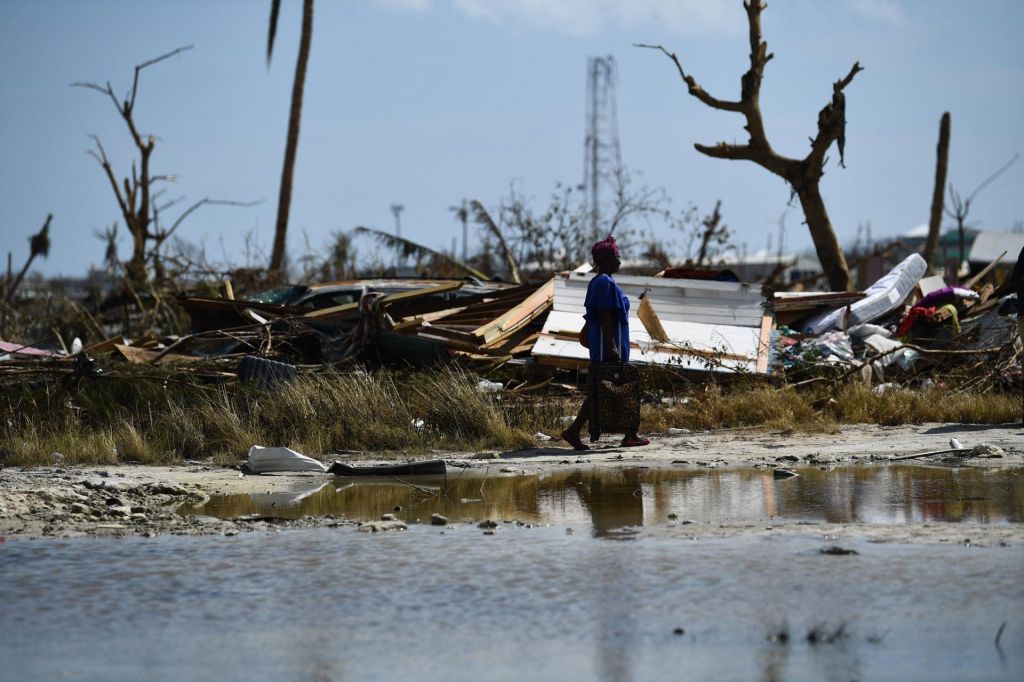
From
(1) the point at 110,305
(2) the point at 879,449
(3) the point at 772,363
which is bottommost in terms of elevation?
(2) the point at 879,449

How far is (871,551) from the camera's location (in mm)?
6066

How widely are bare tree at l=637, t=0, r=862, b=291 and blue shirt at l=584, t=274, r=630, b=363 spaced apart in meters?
9.10

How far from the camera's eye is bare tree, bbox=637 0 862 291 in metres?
18.8

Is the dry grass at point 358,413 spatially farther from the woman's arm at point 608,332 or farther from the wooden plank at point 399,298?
the wooden plank at point 399,298

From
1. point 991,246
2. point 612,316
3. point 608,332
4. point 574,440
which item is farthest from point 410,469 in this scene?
point 991,246

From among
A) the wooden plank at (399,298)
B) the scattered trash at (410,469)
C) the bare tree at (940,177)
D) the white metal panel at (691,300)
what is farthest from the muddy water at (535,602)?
the bare tree at (940,177)

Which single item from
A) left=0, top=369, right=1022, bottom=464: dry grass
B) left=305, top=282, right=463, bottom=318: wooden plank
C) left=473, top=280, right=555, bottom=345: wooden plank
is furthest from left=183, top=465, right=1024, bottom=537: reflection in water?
left=305, top=282, right=463, bottom=318: wooden plank

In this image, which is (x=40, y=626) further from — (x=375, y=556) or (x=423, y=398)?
(x=423, y=398)

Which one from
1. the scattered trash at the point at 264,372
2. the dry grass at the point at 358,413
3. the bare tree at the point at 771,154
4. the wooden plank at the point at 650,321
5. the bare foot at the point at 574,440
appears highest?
the bare tree at the point at 771,154

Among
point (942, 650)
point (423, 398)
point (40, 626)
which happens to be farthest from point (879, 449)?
point (40, 626)

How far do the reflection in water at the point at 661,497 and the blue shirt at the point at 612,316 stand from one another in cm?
124

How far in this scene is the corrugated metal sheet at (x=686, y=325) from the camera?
12.9 metres

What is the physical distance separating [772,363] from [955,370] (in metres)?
2.01

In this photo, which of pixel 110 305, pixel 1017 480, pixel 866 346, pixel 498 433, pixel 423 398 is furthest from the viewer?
pixel 110 305
